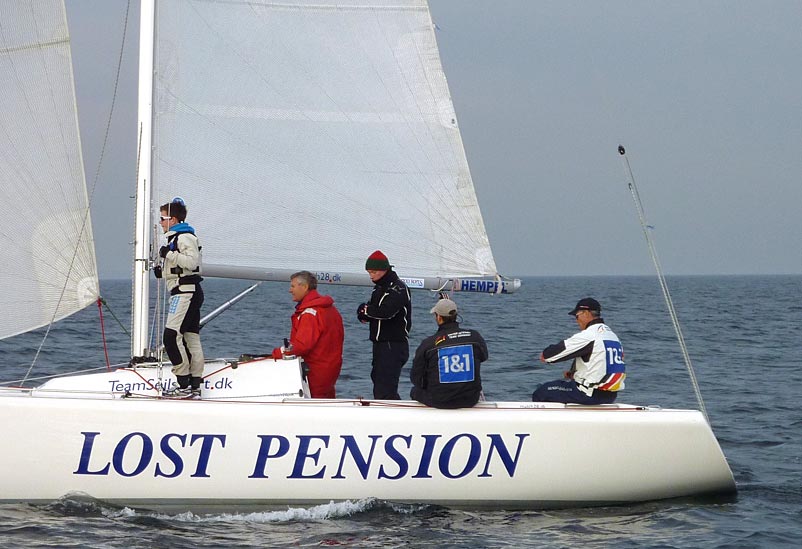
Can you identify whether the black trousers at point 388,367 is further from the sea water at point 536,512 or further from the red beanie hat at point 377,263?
the sea water at point 536,512

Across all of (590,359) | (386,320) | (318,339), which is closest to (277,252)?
(318,339)

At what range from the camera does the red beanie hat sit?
7.47 meters

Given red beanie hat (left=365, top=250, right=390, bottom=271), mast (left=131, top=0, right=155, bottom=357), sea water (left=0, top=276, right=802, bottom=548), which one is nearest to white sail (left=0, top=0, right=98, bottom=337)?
mast (left=131, top=0, right=155, bottom=357)

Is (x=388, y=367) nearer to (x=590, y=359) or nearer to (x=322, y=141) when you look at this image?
(x=590, y=359)

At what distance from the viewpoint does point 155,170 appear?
295 inches

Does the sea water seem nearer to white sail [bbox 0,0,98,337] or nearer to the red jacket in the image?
white sail [bbox 0,0,98,337]

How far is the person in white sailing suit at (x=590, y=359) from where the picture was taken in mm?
7074

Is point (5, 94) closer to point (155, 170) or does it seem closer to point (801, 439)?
point (155, 170)

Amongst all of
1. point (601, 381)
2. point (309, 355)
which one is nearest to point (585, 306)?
point (601, 381)

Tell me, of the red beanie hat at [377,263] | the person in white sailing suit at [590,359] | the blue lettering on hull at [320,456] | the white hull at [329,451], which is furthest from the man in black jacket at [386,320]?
the person in white sailing suit at [590,359]

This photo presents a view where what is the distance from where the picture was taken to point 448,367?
6.84 meters

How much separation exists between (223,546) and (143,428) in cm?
97

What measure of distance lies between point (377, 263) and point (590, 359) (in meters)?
1.58

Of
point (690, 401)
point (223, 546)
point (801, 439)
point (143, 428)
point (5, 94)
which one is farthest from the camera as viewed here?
point (690, 401)
